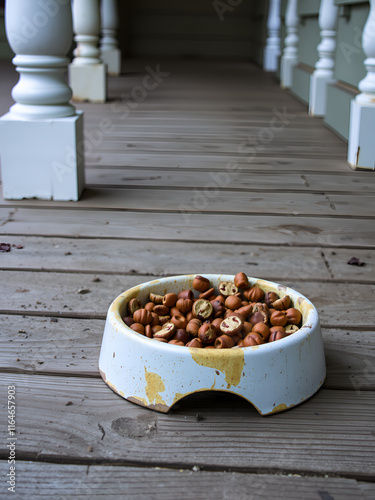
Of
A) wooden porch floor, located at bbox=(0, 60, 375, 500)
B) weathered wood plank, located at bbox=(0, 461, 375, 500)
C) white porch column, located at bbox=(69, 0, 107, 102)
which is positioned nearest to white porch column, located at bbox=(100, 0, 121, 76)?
white porch column, located at bbox=(69, 0, 107, 102)

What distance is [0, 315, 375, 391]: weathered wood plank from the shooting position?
3.23ft

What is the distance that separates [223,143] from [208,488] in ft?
7.52

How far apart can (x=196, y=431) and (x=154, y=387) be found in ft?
0.29

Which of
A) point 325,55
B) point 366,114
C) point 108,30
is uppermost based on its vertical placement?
point 108,30

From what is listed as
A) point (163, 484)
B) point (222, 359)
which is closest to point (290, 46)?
point (222, 359)

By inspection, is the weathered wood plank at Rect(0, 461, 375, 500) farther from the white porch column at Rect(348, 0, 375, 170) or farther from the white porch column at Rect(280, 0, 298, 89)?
the white porch column at Rect(280, 0, 298, 89)

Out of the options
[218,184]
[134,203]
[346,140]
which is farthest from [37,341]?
[346,140]

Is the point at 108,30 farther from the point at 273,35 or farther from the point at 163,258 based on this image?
the point at 163,258

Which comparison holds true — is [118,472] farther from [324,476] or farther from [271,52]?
[271,52]

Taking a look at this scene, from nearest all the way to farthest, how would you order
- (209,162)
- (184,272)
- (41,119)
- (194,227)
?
(184,272)
(194,227)
(41,119)
(209,162)

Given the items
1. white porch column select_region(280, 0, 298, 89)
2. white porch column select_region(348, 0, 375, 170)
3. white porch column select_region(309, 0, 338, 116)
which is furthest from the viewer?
white porch column select_region(280, 0, 298, 89)

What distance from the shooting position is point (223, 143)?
113 inches

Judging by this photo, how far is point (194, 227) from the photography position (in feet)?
5.68

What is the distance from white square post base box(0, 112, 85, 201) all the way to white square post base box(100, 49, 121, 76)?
12.5 feet
